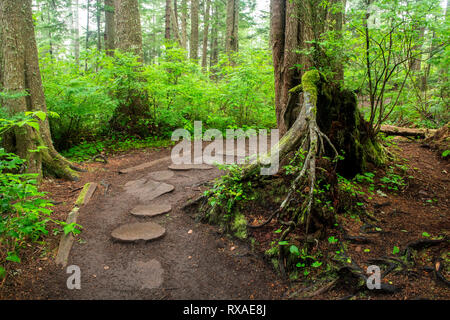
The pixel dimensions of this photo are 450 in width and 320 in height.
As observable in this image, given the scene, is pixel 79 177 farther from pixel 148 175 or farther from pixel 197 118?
pixel 197 118

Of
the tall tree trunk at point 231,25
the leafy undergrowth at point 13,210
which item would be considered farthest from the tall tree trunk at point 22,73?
the tall tree trunk at point 231,25

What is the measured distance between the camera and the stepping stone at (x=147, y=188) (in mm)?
5684

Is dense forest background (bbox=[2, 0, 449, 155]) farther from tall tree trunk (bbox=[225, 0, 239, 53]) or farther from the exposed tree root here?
tall tree trunk (bbox=[225, 0, 239, 53])

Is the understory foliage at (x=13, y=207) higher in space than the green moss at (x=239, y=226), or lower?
higher

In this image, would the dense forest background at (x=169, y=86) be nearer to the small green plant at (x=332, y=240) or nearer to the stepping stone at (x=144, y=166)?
the small green plant at (x=332, y=240)

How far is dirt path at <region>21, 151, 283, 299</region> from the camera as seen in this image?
3.24m

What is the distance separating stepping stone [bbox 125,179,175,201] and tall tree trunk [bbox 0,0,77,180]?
1855 mm

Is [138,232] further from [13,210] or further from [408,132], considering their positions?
[408,132]

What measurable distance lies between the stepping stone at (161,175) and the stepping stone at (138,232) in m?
1.91

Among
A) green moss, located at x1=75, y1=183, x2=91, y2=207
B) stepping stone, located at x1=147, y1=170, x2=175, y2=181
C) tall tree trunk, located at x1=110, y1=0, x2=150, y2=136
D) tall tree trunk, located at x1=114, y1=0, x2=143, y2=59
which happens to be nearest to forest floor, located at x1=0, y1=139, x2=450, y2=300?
green moss, located at x1=75, y1=183, x2=91, y2=207

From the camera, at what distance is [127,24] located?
9.52 m

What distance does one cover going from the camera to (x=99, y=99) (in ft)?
25.0

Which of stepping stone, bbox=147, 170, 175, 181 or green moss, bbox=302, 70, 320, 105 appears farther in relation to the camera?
stepping stone, bbox=147, 170, 175, 181

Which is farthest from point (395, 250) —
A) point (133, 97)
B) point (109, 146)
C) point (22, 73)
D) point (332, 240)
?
point (133, 97)
